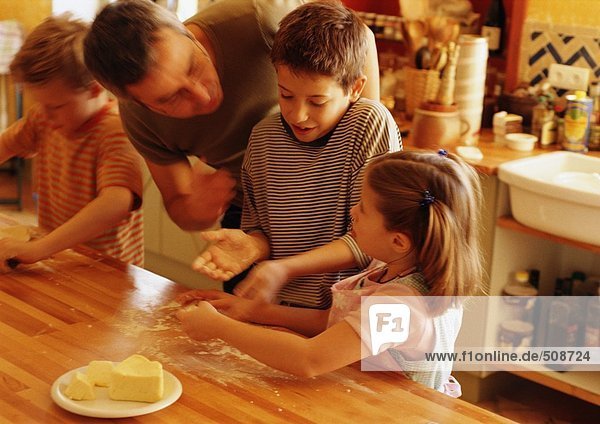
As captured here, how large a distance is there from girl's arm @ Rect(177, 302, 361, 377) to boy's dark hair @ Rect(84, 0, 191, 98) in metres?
0.47

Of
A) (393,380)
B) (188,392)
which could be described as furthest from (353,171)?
(188,392)

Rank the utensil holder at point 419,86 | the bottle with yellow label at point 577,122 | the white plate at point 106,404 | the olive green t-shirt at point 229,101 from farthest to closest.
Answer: the utensil holder at point 419,86 → the bottle with yellow label at point 577,122 → the olive green t-shirt at point 229,101 → the white plate at point 106,404

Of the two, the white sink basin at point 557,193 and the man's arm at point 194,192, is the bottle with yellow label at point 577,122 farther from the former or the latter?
the man's arm at point 194,192

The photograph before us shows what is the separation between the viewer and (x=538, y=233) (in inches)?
105

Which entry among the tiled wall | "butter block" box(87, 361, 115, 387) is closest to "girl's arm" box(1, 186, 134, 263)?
"butter block" box(87, 361, 115, 387)

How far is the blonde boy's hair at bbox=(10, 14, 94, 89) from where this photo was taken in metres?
1.93

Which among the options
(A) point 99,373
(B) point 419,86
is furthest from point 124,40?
(B) point 419,86

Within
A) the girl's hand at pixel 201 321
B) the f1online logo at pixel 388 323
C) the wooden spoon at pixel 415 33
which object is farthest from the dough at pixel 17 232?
the wooden spoon at pixel 415 33

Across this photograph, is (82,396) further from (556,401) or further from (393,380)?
(556,401)

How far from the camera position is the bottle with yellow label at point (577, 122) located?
9.62ft

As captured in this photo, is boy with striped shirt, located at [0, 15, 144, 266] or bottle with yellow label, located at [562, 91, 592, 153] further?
bottle with yellow label, located at [562, 91, 592, 153]

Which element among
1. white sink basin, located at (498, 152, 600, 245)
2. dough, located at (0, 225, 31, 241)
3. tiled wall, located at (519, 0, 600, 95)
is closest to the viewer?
dough, located at (0, 225, 31, 241)

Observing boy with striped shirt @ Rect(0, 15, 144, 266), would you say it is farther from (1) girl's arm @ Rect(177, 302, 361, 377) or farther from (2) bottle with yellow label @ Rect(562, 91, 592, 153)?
(2) bottle with yellow label @ Rect(562, 91, 592, 153)

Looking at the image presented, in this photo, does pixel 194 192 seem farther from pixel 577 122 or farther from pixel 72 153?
pixel 577 122
